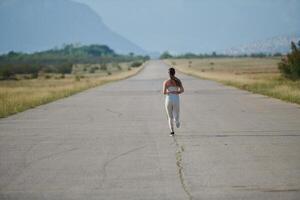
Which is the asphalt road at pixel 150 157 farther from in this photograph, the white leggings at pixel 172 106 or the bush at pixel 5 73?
the bush at pixel 5 73

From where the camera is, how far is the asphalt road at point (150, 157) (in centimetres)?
1009

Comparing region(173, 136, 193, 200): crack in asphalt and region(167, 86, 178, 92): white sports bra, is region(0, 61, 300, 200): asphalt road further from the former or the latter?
region(167, 86, 178, 92): white sports bra

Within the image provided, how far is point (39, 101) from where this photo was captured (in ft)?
109

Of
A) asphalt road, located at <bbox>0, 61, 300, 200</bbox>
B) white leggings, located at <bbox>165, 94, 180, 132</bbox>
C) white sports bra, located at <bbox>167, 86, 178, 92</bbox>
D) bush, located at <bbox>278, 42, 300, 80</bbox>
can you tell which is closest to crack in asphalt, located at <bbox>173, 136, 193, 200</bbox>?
asphalt road, located at <bbox>0, 61, 300, 200</bbox>

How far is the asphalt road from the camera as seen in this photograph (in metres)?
10.1

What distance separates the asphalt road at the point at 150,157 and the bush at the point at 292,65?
1281 inches

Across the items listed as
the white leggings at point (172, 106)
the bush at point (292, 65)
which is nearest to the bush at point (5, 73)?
the bush at point (292, 65)

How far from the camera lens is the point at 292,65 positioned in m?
56.2

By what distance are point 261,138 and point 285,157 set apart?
3.27m

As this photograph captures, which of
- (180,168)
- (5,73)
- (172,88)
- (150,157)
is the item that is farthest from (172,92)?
(5,73)

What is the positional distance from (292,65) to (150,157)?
44321 millimetres

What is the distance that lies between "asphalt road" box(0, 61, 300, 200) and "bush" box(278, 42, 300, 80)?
3255 centimetres

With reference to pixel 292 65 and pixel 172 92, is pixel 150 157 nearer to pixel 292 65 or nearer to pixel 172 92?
pixel 172 92

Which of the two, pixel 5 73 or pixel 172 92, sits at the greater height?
pixel 172 92
